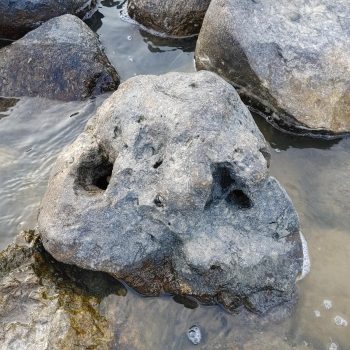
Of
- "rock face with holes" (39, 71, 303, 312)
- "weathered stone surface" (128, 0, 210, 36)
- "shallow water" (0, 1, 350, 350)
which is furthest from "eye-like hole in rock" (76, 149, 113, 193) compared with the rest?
"weathered stone surface" (128, 0, 210, 36)

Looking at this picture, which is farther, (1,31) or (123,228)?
(1,31)

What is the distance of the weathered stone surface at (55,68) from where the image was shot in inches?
197

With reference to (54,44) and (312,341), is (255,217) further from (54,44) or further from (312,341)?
(54,44)

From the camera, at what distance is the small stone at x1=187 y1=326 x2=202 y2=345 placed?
134 inches

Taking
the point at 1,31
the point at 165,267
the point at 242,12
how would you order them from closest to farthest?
the point at 165,267, the point at 242,12, the point at 1,31

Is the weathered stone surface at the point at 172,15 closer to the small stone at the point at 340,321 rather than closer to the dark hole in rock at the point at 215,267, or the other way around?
the dark hole in rock at the point at 215,267

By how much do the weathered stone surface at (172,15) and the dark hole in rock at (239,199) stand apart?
2.75 meters

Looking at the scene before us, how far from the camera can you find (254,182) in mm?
3201

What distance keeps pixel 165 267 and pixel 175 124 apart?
0.99 meters

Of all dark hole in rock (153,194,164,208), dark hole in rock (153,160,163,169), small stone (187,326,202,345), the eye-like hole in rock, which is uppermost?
dark hole in rock (153,160,163,169)

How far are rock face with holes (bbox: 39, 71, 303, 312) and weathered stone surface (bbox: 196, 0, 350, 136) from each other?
975mm

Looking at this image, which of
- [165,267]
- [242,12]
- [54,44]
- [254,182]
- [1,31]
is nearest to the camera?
[254,182]

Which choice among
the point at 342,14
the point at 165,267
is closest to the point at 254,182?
the point at 165,267

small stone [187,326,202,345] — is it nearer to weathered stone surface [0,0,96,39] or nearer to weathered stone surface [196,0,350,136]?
weathered stone surface [196,0,350,136]
